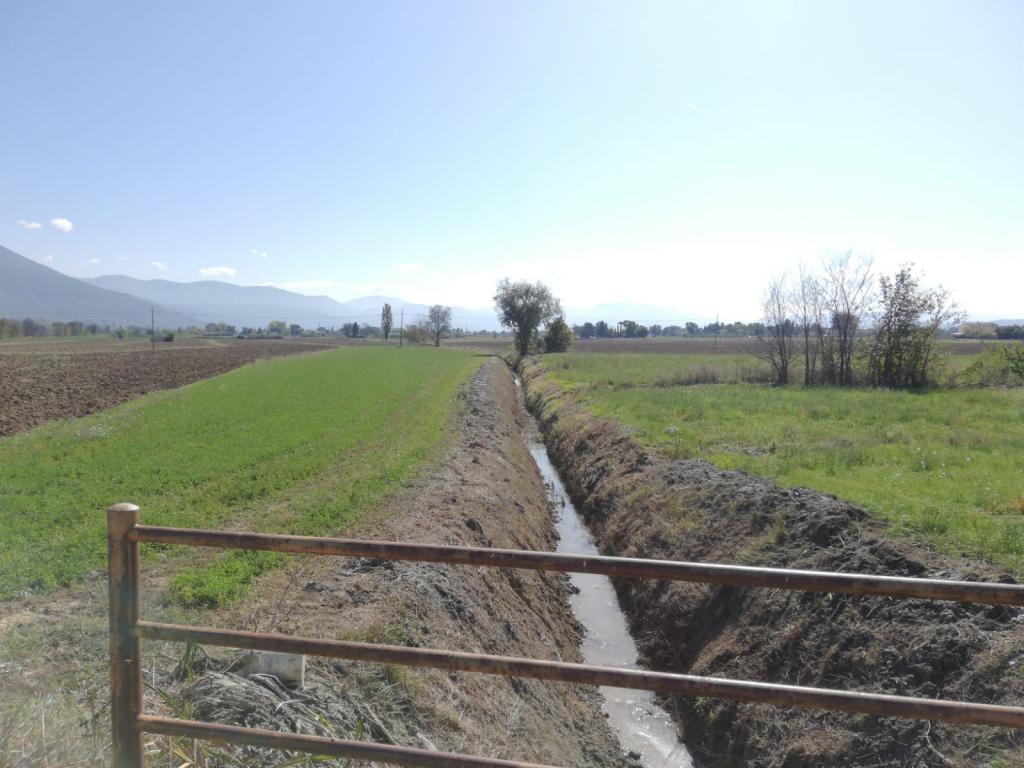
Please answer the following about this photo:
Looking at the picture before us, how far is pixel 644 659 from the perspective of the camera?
32.4ft


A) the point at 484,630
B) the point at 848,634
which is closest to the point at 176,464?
the point at 484,630

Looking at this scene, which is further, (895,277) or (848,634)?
(895,277)

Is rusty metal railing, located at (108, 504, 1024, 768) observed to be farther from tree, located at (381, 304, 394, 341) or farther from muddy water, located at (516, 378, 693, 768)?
tree, located at (381, 304, 394, 341)

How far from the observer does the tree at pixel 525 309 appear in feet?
260

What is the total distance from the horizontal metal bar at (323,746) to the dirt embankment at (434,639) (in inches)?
55.4

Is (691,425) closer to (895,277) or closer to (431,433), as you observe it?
(431,433)

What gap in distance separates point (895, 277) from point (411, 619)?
33.2 m

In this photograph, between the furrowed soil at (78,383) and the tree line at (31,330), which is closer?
the furrowed soil at (78,383)

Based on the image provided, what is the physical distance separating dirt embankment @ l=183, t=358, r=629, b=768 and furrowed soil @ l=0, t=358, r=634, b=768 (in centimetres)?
2

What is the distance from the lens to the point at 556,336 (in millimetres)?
81312

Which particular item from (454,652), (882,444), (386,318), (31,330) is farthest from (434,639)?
(31,330)

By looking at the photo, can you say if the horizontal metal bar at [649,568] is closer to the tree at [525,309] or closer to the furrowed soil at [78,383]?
the furrowed soil at [78,383]

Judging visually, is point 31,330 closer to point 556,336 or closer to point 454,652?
point 556,336

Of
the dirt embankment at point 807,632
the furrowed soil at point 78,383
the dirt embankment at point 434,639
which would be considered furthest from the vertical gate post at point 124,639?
the furrowed soil at point 78,383
